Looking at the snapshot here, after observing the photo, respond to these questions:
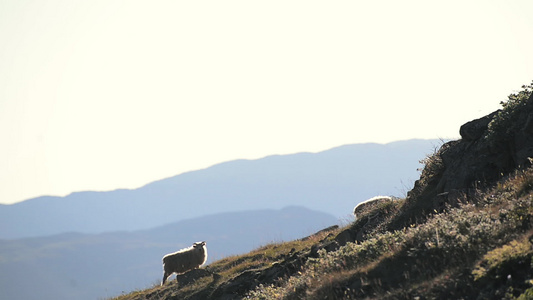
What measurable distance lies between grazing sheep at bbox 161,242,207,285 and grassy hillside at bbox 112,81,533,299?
167 inches

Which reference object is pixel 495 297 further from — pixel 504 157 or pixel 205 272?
pixel 205 272

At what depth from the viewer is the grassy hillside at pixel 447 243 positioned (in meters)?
9.47

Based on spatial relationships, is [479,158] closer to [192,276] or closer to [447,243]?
[447,243]

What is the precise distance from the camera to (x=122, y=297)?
25.7 m

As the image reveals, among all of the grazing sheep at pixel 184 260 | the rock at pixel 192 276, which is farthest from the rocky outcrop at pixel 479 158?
the grazing sheep at pixel 184 260

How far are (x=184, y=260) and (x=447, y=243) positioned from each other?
55.1ft

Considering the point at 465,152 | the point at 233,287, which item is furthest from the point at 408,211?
the point at 233,287

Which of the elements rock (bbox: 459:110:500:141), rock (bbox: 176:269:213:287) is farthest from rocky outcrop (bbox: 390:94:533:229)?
rock (bbox: 176:269:213:287)

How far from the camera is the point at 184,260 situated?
25734mm

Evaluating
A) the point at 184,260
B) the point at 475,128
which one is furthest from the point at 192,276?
the point at 475,128

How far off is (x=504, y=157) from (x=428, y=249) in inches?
249

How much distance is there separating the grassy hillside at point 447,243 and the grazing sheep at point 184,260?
425cm

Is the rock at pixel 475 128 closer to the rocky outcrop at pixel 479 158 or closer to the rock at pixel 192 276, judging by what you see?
the rocky outcrop at pixel 479 158

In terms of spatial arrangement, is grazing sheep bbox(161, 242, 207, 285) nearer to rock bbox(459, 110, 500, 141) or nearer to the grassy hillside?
the grassy hillside
